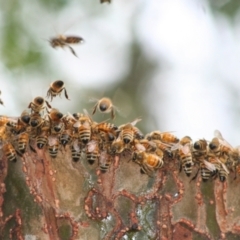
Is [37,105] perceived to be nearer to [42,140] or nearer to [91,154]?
[42,140]

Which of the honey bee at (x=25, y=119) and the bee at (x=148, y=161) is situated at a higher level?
the bee at (x=148, y=161)

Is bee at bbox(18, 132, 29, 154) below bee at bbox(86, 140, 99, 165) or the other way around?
below

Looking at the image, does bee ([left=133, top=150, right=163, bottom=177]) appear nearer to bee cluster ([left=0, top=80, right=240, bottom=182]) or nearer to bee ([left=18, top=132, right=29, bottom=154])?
bee cluster ([left=0, top=80, right=240, bottom=182])

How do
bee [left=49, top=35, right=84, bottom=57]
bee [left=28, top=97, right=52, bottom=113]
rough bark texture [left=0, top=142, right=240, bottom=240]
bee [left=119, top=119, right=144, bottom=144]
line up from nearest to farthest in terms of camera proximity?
1. rough bark texture [left=0, top=142, right=240, bottom=240]
2. bee [left=119, top=119, right=144, bottom=144]
3. bee [left=28, top=97, right=52, bottom=113]
4. bee [left=49, top=35, right=84, bottom=57]

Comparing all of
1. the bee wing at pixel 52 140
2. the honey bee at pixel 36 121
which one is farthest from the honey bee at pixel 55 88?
the bee wing at pixel 52 140

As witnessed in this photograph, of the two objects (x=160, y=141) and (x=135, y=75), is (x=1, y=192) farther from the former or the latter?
(x=135, y=75)

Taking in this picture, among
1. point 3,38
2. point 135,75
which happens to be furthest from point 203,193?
point 135,75

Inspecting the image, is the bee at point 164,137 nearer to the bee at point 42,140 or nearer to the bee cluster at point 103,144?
the bee cluster at point 103,144

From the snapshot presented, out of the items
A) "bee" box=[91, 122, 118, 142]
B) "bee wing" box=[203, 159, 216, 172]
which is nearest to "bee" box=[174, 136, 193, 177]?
"bee wing" box=[203, 159, 216, 172]
